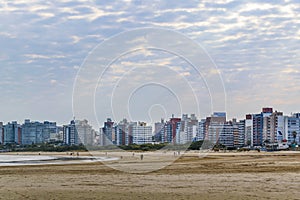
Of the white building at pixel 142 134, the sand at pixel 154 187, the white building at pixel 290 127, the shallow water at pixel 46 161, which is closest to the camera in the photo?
the sand at pixel 154 187

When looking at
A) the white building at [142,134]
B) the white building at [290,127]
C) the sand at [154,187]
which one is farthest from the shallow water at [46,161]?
the white building at [290,127]

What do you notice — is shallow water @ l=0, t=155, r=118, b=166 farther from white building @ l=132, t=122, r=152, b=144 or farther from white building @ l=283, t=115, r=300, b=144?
white building @ l=283, t=115, r=300, b=144

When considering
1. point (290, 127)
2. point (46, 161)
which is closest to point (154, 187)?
point (46, 161)

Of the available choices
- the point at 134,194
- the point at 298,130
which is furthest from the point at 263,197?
the point at 298,130

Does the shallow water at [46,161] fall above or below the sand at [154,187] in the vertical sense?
below

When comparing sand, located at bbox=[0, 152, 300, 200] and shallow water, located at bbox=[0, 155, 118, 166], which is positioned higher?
sand, located at bbox=[0, 152, 300, 200]

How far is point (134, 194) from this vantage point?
2002cm

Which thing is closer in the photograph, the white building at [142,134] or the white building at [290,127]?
the white building at [142,134]

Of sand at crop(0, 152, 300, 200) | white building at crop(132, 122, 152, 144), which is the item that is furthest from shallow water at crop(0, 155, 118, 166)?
white building at crop(132, 122, 152, 144)

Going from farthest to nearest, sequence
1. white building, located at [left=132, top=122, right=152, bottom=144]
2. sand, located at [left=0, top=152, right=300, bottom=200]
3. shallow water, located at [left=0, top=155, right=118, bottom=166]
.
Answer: white building, located at [left=132, top=122, right=152, bottom=144] → shallow water, located at [left=0, top=155, right=118, bottom=166] → sand, located at [left=0, top=152, right=300, bottom=200]

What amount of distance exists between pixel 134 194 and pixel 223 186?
4.65 meters

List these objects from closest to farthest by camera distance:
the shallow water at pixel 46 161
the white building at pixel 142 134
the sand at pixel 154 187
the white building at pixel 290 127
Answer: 1. the sand at pixel 154 187
2. the shallow water at pixel 46 161
3. the white building at pixel 142 134
4. the white building at pixel 290 127

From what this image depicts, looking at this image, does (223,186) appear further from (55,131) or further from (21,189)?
(55,131)

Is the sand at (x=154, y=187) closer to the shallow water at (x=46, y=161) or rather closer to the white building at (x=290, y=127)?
the shallow water at (x=46, y=161)
